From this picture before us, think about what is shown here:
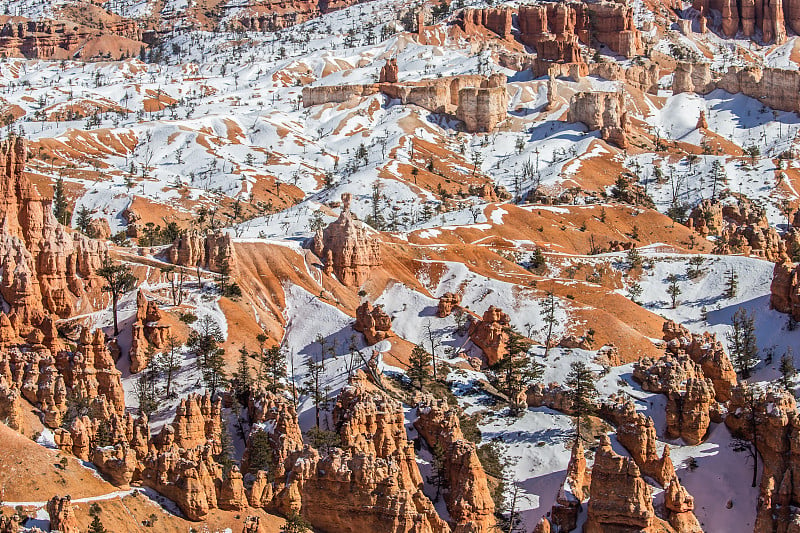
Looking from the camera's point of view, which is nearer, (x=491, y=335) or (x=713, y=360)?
→ (x=713, y=360)

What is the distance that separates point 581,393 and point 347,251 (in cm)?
3885

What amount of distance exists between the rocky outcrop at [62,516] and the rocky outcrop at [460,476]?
25134 millimetres

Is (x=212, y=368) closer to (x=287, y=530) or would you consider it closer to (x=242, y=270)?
(x=242, y=270)

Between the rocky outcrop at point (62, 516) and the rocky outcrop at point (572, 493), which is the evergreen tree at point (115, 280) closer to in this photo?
the rocky outcrop at point (572, 493)

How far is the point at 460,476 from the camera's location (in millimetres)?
88250

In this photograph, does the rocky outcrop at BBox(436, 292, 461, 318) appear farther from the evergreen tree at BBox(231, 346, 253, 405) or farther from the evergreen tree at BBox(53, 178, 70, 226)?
the evergreen tree at BBox(53, 178, 70, 226)

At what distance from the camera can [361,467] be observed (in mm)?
79562

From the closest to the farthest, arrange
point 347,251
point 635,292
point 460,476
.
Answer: point 460,476 < point 347,251 < point 635,292

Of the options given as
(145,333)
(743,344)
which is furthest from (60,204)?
(743,344)

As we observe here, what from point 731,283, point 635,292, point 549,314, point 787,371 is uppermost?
point 787,371

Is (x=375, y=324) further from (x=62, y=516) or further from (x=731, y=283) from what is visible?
(x=62, y=516)

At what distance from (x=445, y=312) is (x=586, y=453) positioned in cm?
3306

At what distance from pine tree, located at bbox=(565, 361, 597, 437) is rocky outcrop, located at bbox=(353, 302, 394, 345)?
59.4ft

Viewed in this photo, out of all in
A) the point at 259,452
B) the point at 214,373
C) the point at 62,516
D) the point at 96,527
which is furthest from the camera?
the point at 214,373
